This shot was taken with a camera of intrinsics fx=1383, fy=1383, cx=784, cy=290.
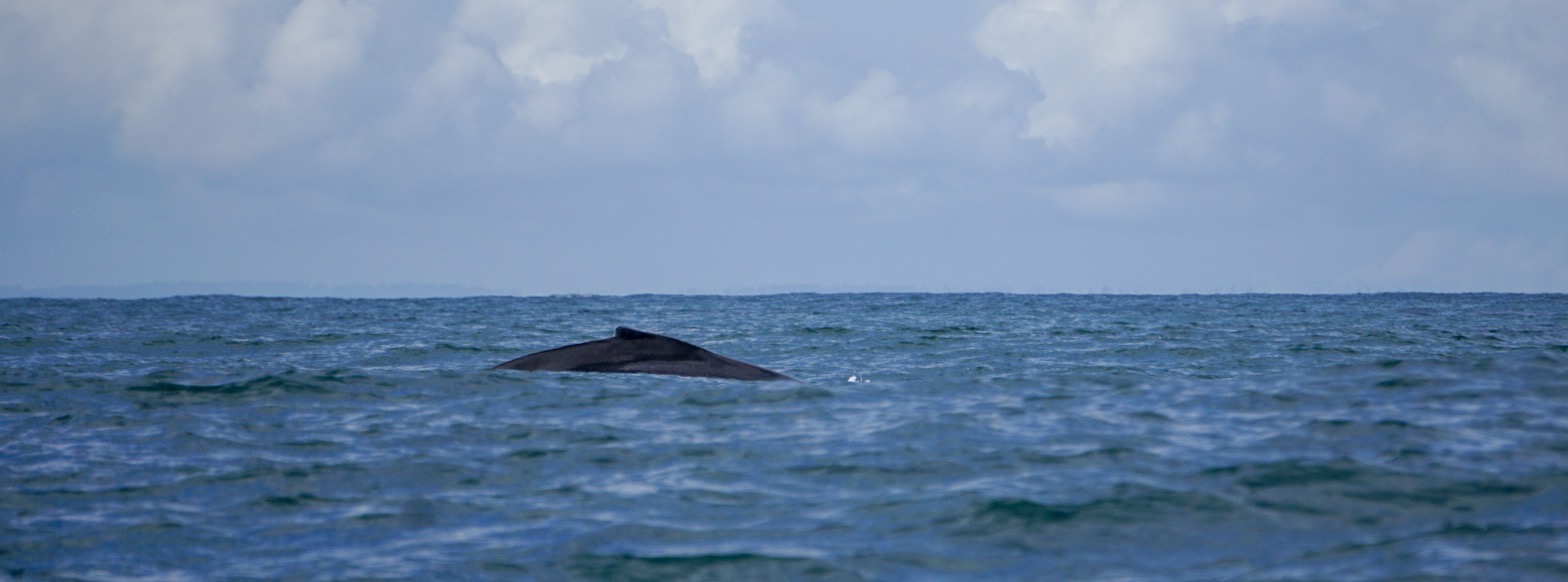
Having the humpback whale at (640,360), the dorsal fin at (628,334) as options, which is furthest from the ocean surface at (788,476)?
the dorsal fin at (628,334)

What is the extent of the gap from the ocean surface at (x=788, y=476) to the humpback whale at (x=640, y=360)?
56 centimetres

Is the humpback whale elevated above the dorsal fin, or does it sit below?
below

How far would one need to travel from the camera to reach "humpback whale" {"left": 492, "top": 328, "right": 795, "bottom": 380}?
17.3 metres

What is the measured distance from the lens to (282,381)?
1639cm

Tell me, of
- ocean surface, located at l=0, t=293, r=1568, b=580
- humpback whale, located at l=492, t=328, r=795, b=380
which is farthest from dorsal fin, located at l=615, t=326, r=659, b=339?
ocean surface, located at l=0, t=293, r=1568, b=580

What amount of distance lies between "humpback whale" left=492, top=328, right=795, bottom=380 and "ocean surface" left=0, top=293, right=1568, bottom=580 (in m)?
0.56

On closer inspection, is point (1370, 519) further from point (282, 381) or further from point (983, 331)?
point (983, 331)

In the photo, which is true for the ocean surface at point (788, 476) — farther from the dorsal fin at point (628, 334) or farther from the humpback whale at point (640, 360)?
the dorsal fin at point (628, 334)

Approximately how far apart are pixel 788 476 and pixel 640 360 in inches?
305

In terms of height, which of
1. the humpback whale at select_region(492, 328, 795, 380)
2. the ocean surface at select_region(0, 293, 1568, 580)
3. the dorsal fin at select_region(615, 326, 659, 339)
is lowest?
the ocean surface at select_region(0, 293, 1568, 580)

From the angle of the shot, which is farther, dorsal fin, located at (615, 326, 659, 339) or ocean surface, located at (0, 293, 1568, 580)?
dorsal fin, located at (615, 326, 659, 339)

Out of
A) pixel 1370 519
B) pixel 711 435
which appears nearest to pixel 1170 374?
pixel 711 435

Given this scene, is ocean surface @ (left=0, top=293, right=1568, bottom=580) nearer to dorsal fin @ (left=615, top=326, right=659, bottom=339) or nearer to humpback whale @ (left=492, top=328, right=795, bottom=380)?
humpback whale @ (left=492, top=328, right=795, bottom=380)

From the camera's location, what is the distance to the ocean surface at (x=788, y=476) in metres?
8.08
